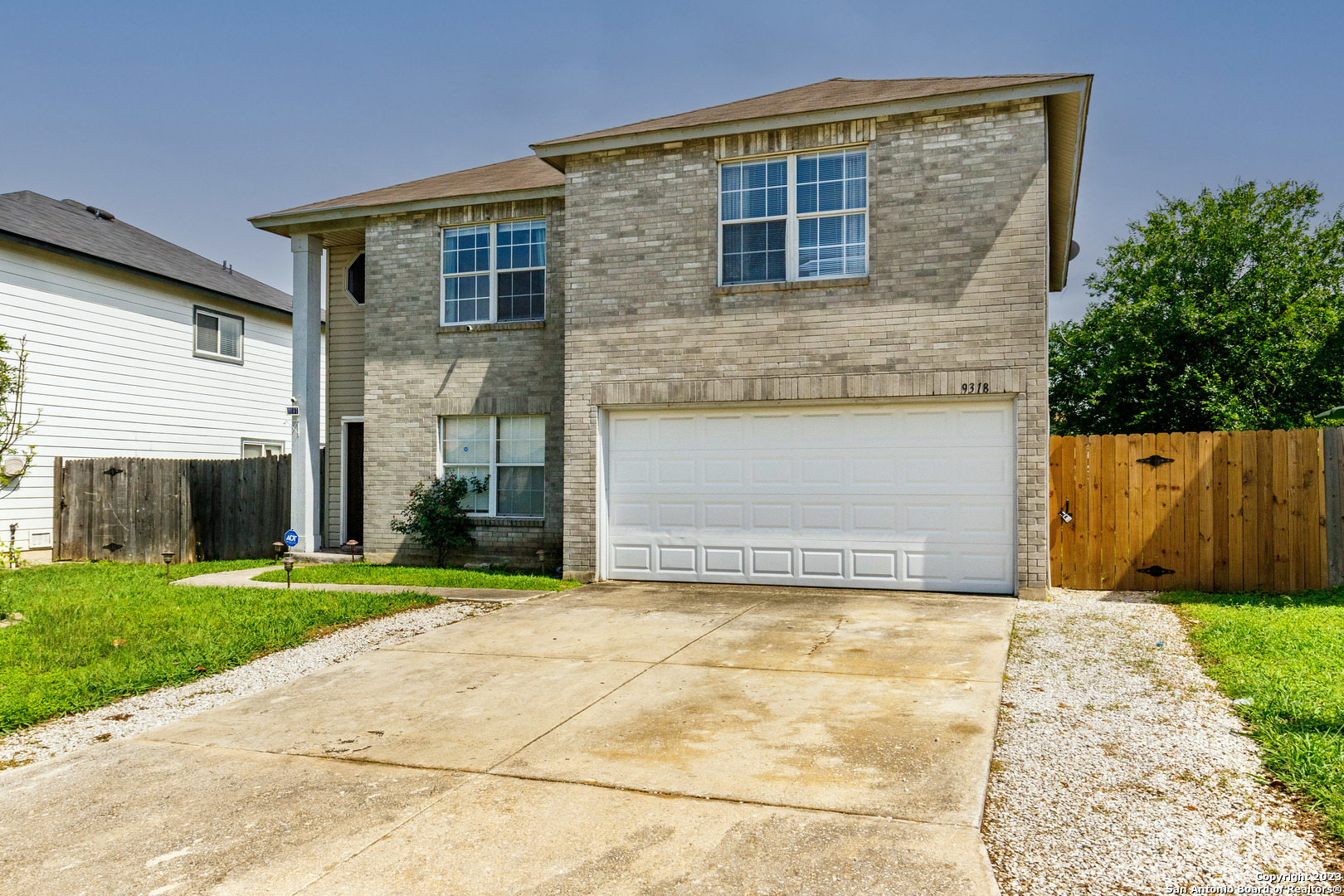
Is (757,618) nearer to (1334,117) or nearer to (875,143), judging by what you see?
(875,143)

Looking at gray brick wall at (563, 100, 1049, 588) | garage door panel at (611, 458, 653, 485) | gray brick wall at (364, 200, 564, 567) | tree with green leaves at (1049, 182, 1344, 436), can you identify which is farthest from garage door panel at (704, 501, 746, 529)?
tree with green leaves at (1049, 182, 1344, 436)

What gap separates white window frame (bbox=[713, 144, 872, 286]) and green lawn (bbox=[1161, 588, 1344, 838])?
546 cm

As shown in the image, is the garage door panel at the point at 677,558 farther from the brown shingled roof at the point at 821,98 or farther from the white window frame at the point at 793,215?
the brown shingled roof at the point at 821,98

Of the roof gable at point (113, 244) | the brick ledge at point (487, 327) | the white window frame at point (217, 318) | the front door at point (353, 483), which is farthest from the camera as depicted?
the white window frame at point (217, 318)

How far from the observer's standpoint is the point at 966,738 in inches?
196

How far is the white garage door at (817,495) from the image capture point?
10.4 m

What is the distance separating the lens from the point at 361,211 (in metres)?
14.2

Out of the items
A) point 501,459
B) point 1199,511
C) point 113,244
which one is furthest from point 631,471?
point 113,244

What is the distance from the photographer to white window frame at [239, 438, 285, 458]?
19.6 metres

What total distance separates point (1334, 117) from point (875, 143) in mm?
31415

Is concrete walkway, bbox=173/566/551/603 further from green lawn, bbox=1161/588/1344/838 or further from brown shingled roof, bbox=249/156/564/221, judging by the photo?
green lawn, bbox=1161/588/1344/838

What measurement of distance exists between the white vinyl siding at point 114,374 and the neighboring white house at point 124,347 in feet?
0.06

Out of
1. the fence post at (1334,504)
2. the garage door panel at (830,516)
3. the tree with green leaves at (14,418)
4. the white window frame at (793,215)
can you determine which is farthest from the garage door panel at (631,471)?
the tree with green leaves at (14,418)

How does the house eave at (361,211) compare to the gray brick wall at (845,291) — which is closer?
the gray brick wall at (845,291)
